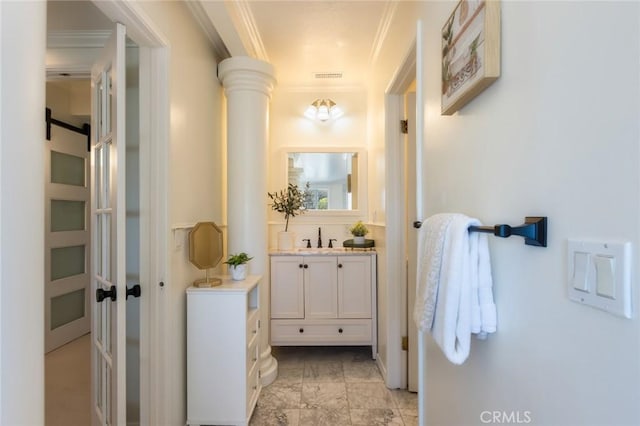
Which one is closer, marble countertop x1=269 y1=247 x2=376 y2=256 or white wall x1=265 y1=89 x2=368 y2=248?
marble countertop x1=269 y1=247 x2=376 y2=256

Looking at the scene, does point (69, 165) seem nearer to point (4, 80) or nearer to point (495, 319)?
point (4, 80)

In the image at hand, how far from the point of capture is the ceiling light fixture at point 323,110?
305cm

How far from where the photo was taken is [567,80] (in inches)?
23.7

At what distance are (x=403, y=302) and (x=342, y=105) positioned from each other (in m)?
2.06

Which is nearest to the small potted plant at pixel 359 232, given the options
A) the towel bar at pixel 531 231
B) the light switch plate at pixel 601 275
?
the towel bar at pixel 531 231

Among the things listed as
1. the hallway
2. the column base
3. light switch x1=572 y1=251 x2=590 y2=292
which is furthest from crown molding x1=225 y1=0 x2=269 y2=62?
the hallway

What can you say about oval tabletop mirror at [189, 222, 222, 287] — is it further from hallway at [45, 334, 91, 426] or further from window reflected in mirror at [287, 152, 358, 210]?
window reflected in mirror at [287, 152, 358, 210]

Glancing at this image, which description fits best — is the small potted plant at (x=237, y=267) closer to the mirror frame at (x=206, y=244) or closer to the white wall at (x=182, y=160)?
the mirror frame at (x=206, y=244)

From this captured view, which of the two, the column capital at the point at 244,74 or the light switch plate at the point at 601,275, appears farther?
the column capital at the point at 244,74

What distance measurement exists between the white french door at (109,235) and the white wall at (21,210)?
500 millimetres

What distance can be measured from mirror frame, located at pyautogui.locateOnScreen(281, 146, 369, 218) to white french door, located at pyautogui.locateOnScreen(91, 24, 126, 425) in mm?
1737

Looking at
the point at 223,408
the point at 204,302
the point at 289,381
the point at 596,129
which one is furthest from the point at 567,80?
the point at 289,381

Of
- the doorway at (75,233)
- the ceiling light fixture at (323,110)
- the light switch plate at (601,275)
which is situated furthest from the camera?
the ceiling light fixture at (323,110)

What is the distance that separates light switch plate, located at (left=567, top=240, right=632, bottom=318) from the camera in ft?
1.59
